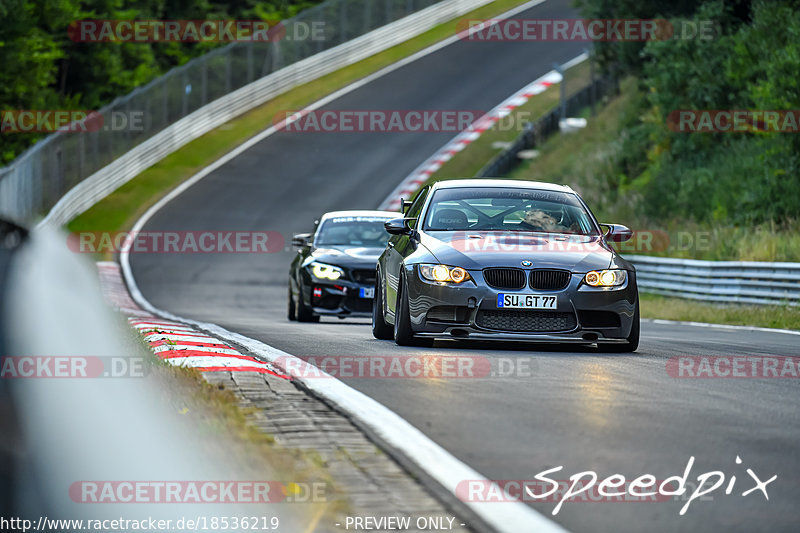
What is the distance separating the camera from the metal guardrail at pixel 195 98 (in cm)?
3397

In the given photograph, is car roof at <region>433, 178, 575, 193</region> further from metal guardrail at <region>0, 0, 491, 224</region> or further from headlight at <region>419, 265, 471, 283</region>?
metal guardrail at <region>0, 0, 491, 224</region>

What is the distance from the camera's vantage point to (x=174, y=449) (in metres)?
5.67

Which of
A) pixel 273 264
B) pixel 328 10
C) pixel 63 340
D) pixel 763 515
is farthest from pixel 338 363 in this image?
pixel 328 10

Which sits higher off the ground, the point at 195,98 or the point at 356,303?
the point at 195,98

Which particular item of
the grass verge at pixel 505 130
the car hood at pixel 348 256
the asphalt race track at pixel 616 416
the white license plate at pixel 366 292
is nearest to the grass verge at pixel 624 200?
the grass verge at pixel 505 130

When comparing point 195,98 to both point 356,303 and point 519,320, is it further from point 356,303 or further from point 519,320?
point 519,320

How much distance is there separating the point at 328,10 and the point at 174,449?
150 feet

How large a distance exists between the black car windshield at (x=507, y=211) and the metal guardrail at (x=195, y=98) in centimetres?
1829

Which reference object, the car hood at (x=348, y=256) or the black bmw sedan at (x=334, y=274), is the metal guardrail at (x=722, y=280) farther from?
the car hood at (x=348, y=256)

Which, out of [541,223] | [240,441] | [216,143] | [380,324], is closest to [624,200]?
[216,143]

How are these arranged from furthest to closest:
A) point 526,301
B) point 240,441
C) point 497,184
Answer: point 497,184 → point 526,301 → point 240,441

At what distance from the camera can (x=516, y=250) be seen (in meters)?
11.2

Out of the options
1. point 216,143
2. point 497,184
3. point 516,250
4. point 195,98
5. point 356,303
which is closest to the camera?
point 516,250

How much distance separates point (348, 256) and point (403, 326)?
6818mm
